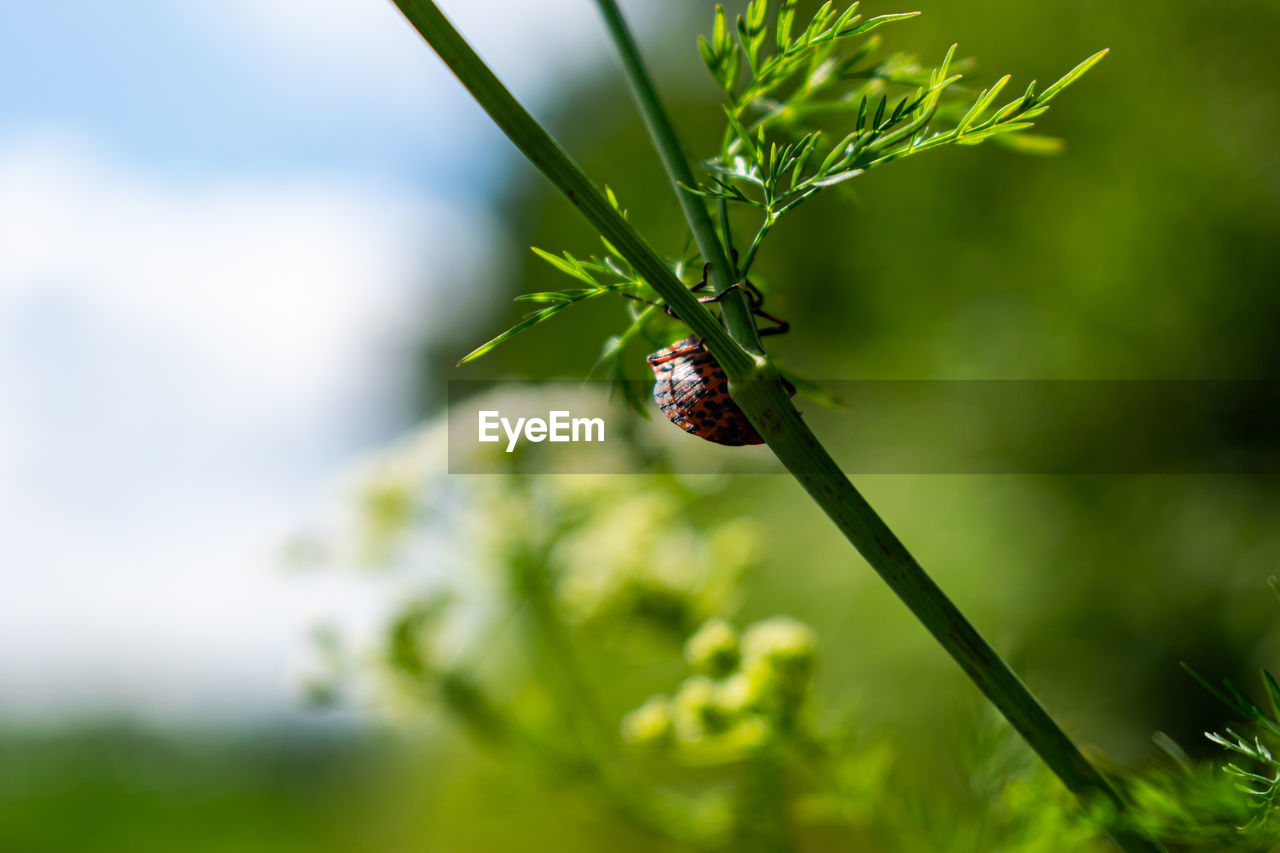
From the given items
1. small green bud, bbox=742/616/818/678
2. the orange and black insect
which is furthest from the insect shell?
small green bud, bbox=742/616/818/678

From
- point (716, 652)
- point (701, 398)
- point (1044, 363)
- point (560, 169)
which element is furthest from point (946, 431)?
point (560, 169)

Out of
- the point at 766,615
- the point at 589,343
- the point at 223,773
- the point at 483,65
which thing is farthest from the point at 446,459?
the point at 223,773

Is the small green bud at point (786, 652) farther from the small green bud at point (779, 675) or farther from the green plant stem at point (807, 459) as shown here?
the green plant stem at point (807, 459)

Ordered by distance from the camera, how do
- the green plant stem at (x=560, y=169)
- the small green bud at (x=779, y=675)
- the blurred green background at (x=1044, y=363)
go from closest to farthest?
the green plant stem at (x=560, y=169)
the small green bud at (x=779, y=675)
the blurred green background at (x=1044, y=363)

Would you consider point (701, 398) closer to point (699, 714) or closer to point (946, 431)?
point (699, 714)

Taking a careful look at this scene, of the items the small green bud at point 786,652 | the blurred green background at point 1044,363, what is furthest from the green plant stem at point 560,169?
the small green bud at point 786,652

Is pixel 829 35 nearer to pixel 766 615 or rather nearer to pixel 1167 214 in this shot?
pixel 1167 214

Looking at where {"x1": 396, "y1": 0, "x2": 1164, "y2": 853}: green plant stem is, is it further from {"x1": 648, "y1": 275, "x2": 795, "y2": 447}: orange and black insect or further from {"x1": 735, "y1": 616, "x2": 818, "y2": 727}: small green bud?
{"x1": 735, "y1": 616, "x2": 818, "y2": 727}: small green bud
